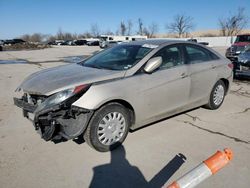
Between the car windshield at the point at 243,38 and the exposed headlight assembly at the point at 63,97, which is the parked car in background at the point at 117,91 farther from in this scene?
the car windshield at the point at 243,38

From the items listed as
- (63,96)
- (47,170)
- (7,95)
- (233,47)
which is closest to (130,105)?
(63,96)

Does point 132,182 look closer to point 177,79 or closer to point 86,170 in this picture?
point 86,170

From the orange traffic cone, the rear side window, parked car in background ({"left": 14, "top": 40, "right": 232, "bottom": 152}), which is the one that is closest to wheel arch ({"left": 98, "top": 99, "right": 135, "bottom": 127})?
Answer: parked car in background ({"left": 14, "top": 40, "right": 232, "bottom": 152})

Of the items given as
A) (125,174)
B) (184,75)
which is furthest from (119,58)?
(125,174)

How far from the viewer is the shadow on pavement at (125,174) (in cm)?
292

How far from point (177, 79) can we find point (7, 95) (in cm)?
507

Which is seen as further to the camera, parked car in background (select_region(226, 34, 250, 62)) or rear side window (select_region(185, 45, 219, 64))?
parked car in background (select_region(226, 34, 250, 62))

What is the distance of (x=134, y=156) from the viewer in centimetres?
353

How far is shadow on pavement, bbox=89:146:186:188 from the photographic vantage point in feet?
9.57

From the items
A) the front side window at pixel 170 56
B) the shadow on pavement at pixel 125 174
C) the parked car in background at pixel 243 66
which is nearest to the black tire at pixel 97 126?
the shadow on pavement at pixel 125 174

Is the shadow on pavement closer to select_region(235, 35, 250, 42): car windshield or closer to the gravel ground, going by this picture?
the gravel ground

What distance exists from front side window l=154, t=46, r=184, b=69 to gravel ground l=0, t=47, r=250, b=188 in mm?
1132

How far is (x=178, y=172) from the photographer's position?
10.2ft

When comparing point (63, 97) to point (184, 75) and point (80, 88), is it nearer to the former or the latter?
point (80, 88)
